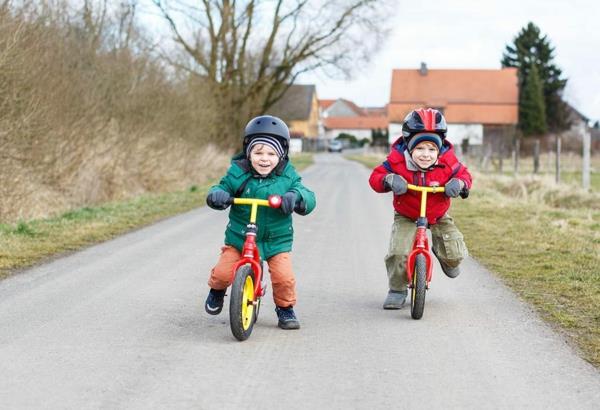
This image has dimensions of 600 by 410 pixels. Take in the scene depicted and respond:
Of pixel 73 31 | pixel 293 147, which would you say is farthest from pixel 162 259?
pixel 293 147

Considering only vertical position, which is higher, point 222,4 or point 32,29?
point 222,4

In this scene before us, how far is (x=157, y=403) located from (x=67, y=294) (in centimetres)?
360

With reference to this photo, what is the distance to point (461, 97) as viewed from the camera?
95875 millimetres

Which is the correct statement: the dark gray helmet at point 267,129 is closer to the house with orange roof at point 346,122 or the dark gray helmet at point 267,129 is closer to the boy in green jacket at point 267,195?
the boy in green jacket at point 267,195

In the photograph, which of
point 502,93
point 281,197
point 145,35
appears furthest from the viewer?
point 502,93

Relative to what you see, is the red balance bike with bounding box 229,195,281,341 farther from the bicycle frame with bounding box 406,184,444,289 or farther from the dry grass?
the dry grass

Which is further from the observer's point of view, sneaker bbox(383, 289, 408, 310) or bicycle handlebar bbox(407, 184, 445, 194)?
sneaker bbox(383, 289, 408, 310)

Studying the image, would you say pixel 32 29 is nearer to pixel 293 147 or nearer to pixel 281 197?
pixel 281 197

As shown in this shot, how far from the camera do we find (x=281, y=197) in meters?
6.18

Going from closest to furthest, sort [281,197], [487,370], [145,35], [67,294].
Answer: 1. [487,370]
2. [281,197]
3. [67,294]
4. [145,35]

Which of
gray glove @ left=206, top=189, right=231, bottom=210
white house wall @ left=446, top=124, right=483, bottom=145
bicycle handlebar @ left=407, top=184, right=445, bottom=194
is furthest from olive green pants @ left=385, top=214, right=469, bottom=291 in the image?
white house wall @ left=446, top=124, right=483, bottom=145

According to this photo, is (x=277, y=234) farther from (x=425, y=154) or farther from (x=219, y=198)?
(x=425, y=154)

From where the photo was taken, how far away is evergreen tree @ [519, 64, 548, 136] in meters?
81.4

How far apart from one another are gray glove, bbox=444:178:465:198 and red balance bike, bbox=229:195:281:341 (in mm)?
1554
